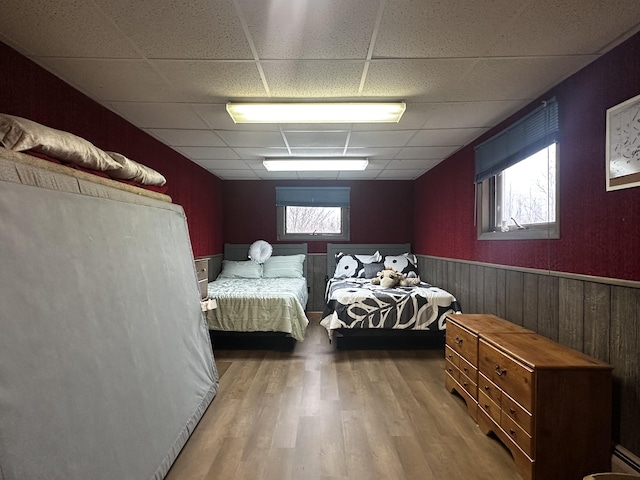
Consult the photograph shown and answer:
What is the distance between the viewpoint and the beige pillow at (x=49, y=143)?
1360mm

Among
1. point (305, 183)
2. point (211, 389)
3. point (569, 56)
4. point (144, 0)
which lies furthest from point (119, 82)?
point (305, 183)

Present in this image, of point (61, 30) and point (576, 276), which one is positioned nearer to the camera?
point (61, 30)

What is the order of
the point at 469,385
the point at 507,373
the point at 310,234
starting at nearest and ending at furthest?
the point at 507,373
the point at 469,385
the point at 310,234

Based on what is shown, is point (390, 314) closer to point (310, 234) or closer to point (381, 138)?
point (381, 138)

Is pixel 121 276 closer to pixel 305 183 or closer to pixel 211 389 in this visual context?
pixel 211 389

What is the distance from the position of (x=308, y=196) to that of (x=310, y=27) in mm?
4015

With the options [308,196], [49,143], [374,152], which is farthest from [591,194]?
[308,196]

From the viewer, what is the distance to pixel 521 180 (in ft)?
9.43

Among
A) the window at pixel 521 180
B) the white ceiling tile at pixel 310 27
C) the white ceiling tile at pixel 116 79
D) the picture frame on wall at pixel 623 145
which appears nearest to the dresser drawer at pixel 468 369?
the window at pixel 521 180

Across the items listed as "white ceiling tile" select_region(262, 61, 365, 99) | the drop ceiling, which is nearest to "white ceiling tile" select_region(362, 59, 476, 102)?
the drop ceiling

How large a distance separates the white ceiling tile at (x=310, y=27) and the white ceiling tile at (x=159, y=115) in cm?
112

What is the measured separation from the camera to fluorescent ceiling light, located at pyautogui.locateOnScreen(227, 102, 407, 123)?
2.46m

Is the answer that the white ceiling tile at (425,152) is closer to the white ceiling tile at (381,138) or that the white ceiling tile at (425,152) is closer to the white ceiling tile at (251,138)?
the white ceiling tile at (381,138)

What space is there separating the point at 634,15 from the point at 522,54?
451mm
